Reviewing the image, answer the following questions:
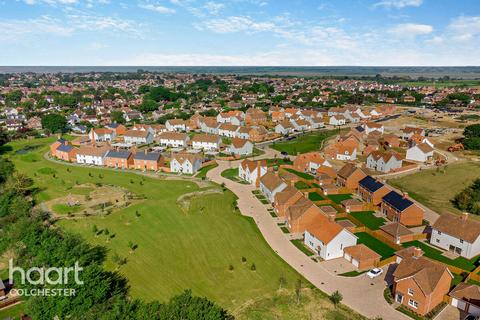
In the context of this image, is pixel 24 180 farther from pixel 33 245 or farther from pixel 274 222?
pixel 274 222

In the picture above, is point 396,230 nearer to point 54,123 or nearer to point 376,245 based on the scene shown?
point 376,245

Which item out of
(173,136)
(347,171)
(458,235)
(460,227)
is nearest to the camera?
(458,235)

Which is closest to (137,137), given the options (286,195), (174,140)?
(174,140)

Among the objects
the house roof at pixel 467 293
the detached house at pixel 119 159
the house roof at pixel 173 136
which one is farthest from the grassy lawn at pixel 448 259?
the house roof at pixel 173 136

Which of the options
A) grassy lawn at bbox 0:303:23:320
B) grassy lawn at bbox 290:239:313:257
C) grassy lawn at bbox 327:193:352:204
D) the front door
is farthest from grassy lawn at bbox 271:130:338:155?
grassy lawn at bbox 0:303:23:320

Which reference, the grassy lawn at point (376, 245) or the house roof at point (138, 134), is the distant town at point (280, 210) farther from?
the house roof at point (138, 134)

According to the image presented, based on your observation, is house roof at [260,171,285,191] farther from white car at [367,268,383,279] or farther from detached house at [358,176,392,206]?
white car at [367,268,383,279]
